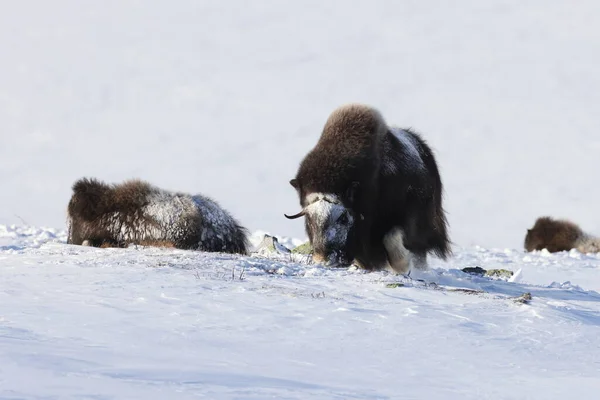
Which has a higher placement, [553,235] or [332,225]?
[553,235]

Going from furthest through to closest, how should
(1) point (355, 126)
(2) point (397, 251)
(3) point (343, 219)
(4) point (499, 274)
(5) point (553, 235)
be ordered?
1. (5) point (553, 235)
2. (4) point (499, 274)
3. (2) point (397, 251)
4. (1) point (355, 126)
5. (3) point (343, 219)

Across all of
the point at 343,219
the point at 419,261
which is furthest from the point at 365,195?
the point at 419,261

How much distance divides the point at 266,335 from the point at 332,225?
4.05 m

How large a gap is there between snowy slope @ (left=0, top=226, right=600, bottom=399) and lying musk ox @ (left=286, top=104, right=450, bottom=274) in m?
1.07

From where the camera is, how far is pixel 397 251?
10.1 meters

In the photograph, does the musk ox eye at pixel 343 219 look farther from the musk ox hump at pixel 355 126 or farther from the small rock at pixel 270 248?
the small rock at pixel 270 248

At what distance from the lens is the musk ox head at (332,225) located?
9141 millimetres

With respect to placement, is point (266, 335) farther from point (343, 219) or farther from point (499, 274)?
point (499, 274)

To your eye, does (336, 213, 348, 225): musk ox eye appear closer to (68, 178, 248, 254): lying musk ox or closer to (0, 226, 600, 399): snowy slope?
(0, 226, 600, 399): snowy slope

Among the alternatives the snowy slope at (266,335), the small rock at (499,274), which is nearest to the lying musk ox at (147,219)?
the snowy slope at (266,335)

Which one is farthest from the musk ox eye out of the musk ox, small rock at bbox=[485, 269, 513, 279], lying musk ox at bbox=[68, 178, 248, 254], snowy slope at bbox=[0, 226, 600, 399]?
the musk ox

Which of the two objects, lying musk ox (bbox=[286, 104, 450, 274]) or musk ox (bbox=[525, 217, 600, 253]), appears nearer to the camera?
lying musk ox (bbox=[286, 104, 450, 274])

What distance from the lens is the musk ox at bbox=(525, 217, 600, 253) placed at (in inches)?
960

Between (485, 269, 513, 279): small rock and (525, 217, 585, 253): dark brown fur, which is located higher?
(525, 217, 585, 253): dark brown fur
